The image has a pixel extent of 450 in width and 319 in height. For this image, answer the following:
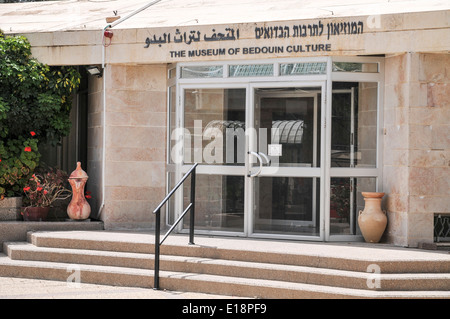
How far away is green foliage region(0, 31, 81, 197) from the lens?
9.02 meters

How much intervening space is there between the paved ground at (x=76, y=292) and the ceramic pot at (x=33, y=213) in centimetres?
182

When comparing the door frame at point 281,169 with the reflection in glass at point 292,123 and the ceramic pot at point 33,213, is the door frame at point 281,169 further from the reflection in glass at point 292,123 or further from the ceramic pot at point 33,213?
the ceramic pot at point 33,213

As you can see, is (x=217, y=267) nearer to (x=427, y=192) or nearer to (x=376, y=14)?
(x=427, y=192)

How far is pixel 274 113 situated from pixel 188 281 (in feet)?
8.52

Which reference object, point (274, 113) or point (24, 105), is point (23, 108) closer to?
point (24, 105)

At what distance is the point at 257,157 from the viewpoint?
8.41 m

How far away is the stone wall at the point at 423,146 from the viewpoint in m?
7.76

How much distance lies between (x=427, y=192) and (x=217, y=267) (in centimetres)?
270

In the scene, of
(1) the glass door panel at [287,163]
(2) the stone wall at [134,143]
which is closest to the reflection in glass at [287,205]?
(1) the glass door panel at [287,163]

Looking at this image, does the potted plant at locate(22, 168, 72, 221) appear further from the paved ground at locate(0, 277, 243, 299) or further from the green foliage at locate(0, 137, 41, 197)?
the paved ground at locate(0, 277, 243, 299)

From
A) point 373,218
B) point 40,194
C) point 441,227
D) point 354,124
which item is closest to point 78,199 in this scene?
point 40,194

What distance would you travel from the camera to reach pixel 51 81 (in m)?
9.36

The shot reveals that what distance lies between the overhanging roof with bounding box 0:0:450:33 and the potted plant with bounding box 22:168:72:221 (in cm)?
213

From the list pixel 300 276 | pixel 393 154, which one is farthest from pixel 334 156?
pixel 300 276
